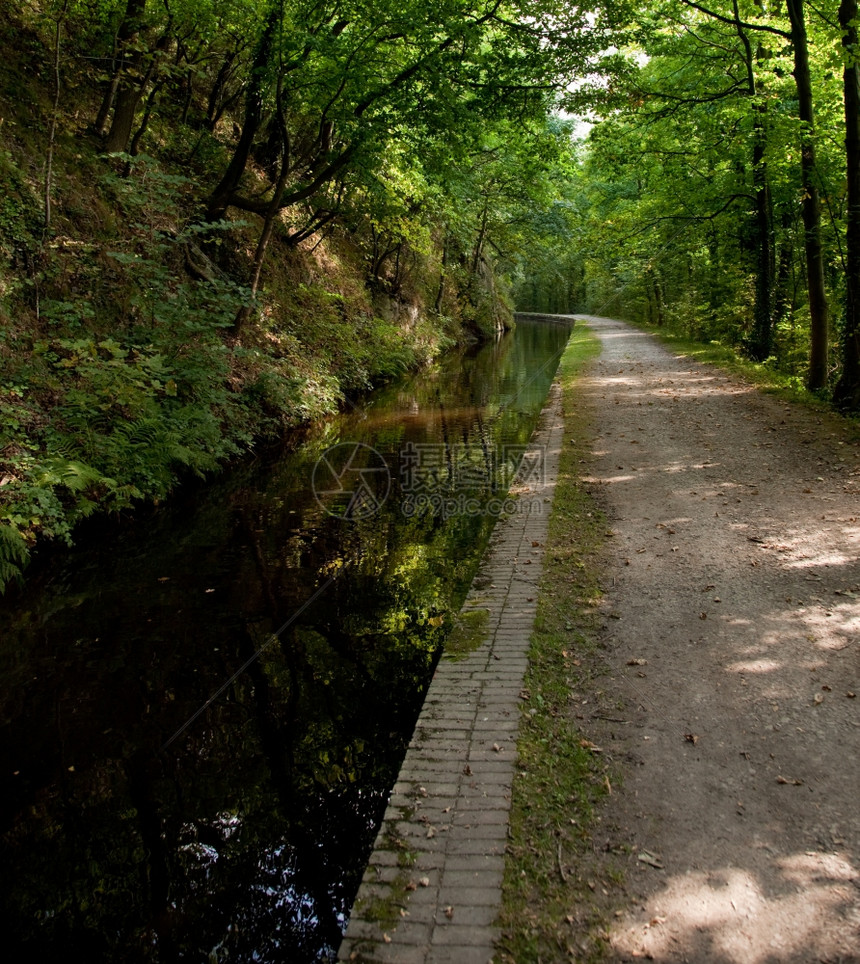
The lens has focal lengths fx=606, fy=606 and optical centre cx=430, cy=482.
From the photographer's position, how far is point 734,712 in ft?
12.4

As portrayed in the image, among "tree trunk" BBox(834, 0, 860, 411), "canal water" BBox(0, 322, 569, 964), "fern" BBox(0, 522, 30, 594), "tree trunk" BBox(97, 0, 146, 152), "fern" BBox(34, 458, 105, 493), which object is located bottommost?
"canal water" BBox(0, 322, 569, 964)

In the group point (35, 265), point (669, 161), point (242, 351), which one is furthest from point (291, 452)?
point (669, 161)

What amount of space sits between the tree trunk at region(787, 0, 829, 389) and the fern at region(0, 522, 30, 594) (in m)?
12.8

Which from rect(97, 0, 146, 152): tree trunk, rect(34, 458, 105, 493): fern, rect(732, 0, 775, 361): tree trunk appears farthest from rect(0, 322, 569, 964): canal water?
rect(732, 0, 775, 361): tree trunk

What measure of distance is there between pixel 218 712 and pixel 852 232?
11800 mm

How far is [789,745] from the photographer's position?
348 centimetres

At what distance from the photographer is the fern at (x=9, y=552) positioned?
232 inches

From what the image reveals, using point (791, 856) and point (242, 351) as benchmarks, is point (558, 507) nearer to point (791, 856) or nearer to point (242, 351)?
point (791, 856)

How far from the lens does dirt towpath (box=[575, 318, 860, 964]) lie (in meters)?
2.58

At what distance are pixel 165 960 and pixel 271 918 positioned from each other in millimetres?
483

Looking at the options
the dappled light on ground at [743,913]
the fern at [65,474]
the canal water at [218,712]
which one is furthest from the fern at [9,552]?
the dappled light on ground at [743,913]

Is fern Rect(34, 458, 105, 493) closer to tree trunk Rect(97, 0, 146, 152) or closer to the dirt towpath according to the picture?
the dirt towpath

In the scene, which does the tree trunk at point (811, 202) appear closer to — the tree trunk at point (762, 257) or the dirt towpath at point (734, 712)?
the tree trunk at point (762, 257)

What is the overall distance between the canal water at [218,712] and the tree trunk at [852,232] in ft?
19.7
